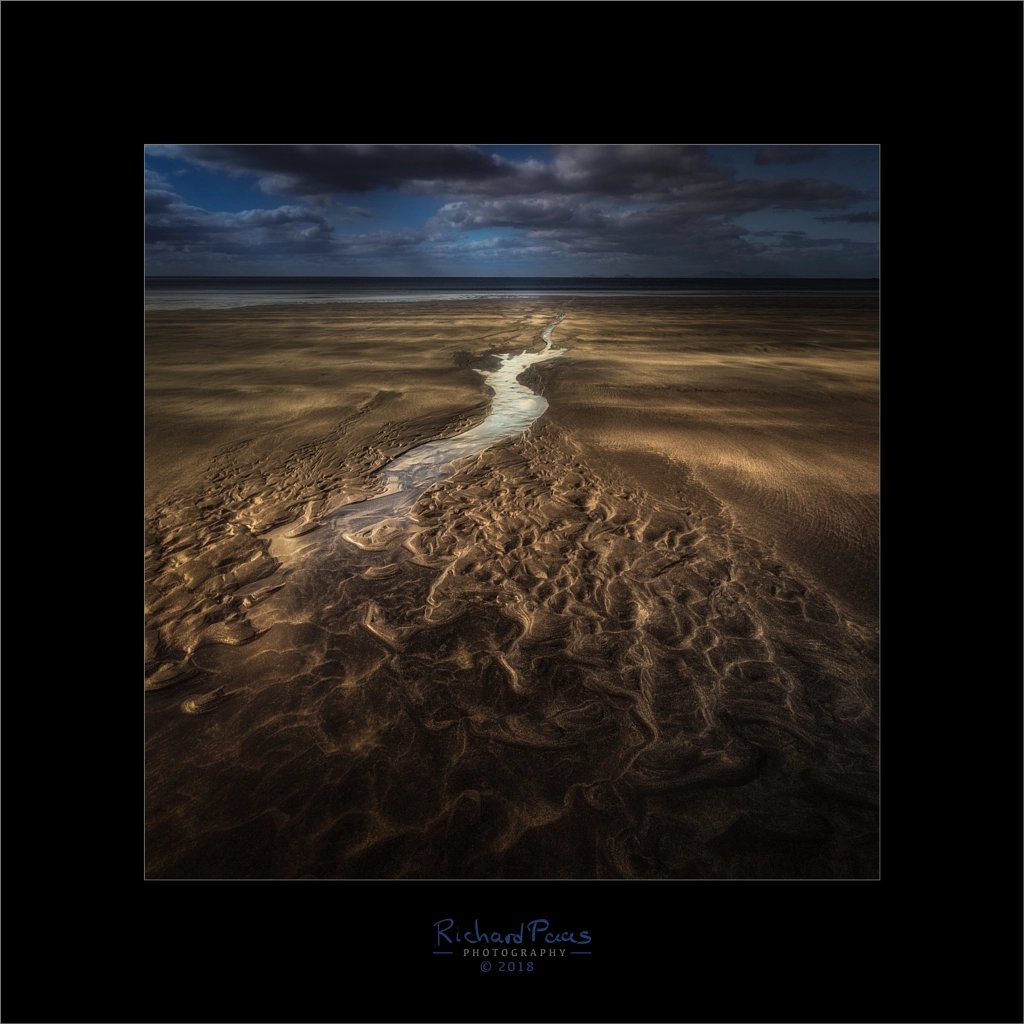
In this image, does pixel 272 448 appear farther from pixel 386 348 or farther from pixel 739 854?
pixel 386 348

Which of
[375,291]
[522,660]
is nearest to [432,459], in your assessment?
[522,660]

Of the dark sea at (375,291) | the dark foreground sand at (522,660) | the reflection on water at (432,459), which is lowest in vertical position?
the dark foreground sand at (522,660)

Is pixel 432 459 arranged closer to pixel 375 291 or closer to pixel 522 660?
pixel 522 660

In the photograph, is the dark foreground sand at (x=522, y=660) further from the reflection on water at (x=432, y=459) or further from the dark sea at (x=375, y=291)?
the dark sea at (x=375, y=291)

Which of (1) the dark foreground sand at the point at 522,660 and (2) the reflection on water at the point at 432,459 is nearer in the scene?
(1) the dark foreground sand at the point at 522,660

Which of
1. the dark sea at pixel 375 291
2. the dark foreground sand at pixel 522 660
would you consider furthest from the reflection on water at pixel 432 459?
the dark sea at pixel 375 291

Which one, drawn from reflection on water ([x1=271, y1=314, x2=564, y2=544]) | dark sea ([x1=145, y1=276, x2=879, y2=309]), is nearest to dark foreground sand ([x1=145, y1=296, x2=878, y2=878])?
reflection on water ([x1=271, y1=314, x2=564, y2=544])
